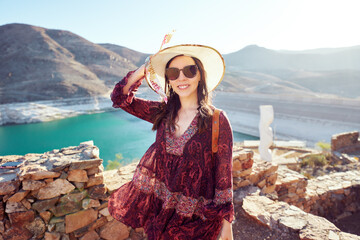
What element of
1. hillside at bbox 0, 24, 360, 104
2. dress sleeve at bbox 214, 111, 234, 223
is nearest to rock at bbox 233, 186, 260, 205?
dress sleeve at bbox 214, 111, 234, 223

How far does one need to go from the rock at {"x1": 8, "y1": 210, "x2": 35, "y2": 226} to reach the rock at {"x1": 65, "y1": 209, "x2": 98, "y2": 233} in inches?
10.9

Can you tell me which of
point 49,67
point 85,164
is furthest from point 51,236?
point 49,67

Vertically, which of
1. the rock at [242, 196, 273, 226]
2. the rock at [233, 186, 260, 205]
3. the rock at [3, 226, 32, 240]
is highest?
the rock at [3, 226, 32, 240]

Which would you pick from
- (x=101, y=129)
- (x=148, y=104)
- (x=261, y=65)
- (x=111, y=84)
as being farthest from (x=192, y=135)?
(x=261, y=65)

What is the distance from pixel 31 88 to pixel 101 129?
48.5 feet

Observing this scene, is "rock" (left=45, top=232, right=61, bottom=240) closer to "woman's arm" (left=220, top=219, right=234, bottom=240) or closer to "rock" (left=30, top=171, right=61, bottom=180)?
"rock" (left=30, top=171, right=61, bottom=180)

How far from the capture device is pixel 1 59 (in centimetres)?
3959

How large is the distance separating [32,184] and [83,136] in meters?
16.4

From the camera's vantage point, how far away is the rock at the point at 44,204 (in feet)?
5.93

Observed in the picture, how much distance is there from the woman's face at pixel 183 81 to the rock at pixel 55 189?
4.58 ft

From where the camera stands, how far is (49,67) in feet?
117

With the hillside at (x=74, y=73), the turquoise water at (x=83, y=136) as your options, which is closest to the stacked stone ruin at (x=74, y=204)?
the turquoise water at (x=83, y=136)

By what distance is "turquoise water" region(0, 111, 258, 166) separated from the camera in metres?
13.6

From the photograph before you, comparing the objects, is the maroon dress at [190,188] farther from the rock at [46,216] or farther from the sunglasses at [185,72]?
the rock at [46,216]
